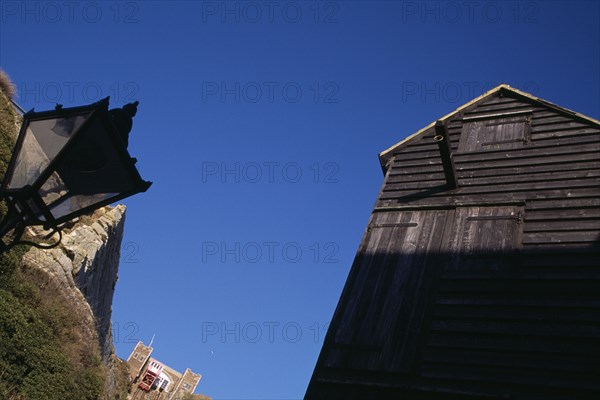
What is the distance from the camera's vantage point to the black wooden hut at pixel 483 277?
5.66 m

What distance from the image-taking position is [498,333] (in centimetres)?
594

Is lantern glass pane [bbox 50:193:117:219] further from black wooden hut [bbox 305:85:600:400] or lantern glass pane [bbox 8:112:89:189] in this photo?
black wooden hut [bbox 305:85:600:400]

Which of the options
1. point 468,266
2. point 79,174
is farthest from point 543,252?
point 79,174

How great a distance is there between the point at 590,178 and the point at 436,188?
2.15 metres

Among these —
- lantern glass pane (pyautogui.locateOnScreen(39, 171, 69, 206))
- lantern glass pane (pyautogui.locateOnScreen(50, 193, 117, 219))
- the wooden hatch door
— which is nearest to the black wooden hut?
the wooden hatch door

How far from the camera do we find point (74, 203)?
3.44 meters

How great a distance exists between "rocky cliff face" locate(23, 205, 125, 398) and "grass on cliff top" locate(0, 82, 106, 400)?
2.42 feet

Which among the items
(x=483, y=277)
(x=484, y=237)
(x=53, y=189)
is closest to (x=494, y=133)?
(x=484, y=237)

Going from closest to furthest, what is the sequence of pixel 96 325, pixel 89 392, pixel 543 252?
pixel 543 252 < pixel 89 392 < pixel 96 325

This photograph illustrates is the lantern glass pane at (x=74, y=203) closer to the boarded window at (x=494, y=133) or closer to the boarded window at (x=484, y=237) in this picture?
the boarded window at (x=484, y=237)

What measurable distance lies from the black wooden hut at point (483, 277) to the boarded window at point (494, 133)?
0.11 feet

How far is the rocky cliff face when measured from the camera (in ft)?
55.0

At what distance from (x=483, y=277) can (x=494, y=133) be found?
3.52m

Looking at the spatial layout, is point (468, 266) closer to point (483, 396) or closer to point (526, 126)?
point (483, 396)
